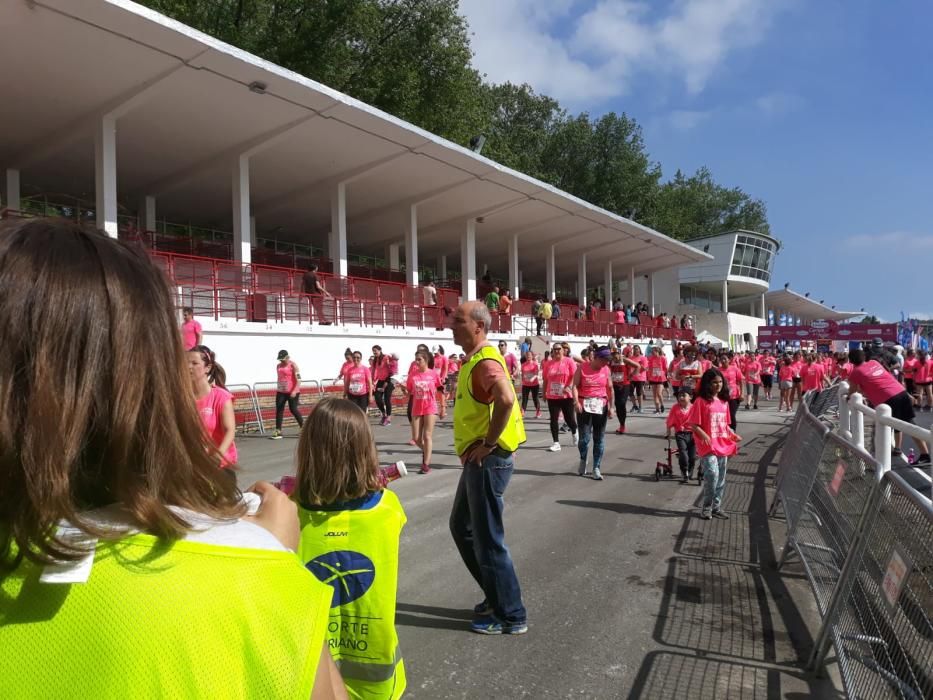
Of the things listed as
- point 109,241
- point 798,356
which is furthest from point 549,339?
point 109,241

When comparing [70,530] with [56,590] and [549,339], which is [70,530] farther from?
[549,339]

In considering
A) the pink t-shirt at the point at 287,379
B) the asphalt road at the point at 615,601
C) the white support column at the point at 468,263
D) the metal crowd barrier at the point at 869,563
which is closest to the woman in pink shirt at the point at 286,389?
the pink t-shirt at the point at 287,379

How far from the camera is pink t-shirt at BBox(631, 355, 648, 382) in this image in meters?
16.1

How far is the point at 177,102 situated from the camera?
56.5 feet

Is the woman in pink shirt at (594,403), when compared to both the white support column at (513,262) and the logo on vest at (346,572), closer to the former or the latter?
the logo on vest at (346,572)

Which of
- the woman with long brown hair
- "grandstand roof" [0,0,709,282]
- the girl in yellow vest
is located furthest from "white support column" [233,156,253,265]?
the woman with long brown hair

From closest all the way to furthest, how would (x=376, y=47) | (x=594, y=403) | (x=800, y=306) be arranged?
1. (x=594, y=403)
2. (x=376, y=47)
3. (x=800, y=306)

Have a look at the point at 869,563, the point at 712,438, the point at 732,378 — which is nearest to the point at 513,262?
the point at 732,378

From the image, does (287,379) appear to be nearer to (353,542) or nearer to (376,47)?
(353,542)

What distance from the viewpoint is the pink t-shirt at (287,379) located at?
12203mm

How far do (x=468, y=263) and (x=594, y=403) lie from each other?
21861 mm

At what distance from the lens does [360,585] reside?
2.42 metres

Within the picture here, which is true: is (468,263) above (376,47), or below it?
below

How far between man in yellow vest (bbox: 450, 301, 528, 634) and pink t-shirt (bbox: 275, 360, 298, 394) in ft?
29.0
